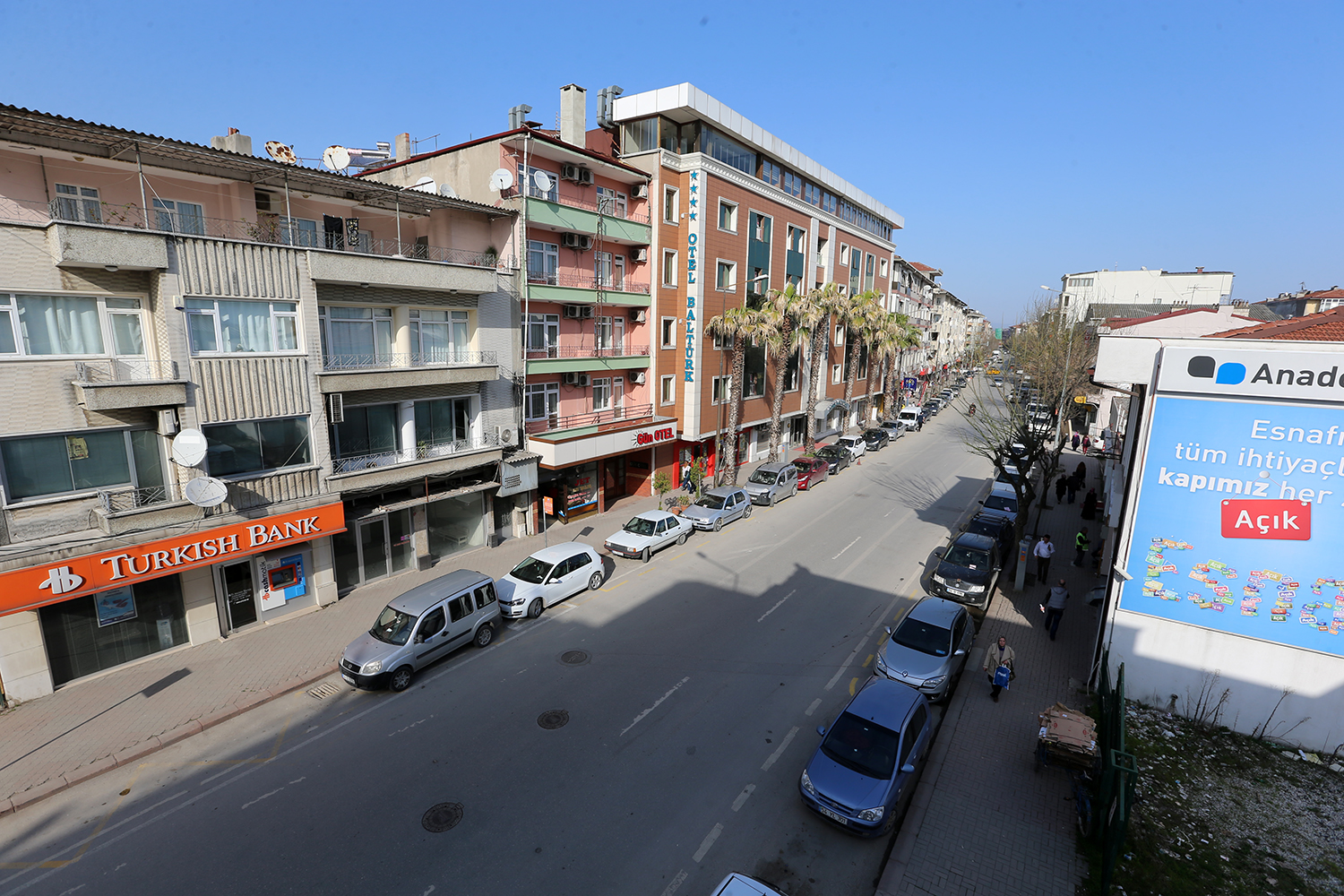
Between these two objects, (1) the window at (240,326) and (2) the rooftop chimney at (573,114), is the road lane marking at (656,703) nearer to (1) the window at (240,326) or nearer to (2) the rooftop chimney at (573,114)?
(1) the window at (240,326)

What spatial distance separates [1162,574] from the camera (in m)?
12.6

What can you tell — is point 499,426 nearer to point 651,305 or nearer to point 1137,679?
point 651,305

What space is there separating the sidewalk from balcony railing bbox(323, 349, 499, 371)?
17.4 metres

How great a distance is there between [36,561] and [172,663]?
4.06 meters

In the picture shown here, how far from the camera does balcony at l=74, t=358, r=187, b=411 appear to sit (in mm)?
13016

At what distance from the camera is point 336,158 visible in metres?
18.4

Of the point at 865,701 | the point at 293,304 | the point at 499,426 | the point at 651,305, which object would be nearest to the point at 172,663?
the point at 293,304

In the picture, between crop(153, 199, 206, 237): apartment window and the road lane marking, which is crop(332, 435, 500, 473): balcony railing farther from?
the road lane marking

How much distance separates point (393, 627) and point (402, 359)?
8590mm

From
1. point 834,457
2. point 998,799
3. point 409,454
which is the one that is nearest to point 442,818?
point 998,799

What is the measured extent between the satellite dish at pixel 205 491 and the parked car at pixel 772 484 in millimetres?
20066

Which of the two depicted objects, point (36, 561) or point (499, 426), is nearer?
point (36, 561)

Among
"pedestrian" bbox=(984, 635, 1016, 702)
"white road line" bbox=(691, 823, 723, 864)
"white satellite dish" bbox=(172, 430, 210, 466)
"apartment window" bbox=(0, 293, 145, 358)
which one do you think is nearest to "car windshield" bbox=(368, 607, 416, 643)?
"white satellite dish" bbox=(172, 430, 210, 466)

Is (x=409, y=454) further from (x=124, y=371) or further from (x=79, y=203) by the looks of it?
(x=79, y=203)
